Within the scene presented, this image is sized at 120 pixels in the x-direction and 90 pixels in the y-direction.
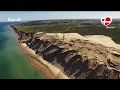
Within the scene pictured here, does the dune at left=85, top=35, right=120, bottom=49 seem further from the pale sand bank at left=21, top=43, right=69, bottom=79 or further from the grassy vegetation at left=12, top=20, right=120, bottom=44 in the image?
the pale sand bank at left=21, top=43, right=69, bottom=79

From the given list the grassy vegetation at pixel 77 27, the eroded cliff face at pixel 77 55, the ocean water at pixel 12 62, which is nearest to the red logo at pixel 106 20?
the grassy vegetation at pixel 77 27

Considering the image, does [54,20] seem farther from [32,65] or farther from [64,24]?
[32,65]

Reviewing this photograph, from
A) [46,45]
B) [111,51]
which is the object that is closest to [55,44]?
[46,45]

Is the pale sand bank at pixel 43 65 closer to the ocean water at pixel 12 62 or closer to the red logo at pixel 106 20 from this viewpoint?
the ocean water at pixel 12 62

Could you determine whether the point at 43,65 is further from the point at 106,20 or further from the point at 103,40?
the point at 106,20
